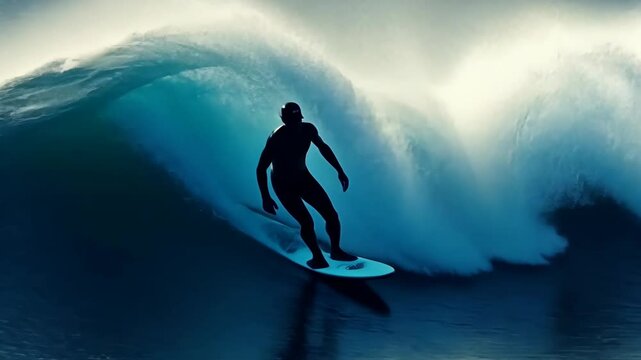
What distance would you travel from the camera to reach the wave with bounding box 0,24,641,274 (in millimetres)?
9281

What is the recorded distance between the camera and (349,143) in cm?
977

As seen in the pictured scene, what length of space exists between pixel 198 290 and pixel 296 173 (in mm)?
1430

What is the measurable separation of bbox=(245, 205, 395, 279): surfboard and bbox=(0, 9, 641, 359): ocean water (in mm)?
92

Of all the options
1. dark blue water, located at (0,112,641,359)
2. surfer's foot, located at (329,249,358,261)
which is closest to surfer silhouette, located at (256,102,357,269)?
surfer's foot, located at (329,249,358,261)

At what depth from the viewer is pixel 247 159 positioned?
9695mm

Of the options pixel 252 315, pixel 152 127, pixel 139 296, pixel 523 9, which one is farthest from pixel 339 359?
pixel 523 9

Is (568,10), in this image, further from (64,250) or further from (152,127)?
(64,250)

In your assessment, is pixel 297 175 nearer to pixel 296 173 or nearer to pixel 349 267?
pixel 296 173

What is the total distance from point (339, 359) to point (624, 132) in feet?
23.2

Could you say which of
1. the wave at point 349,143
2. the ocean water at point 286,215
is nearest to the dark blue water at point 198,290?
the ocean water at point 286,215

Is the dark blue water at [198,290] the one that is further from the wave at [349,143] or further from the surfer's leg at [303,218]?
the wave at [349,143]

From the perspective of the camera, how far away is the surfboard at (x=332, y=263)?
27.0 ft

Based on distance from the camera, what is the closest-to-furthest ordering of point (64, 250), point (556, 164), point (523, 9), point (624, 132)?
point (64, 250), point (556, 164), point (624, 132), point (523, 9)

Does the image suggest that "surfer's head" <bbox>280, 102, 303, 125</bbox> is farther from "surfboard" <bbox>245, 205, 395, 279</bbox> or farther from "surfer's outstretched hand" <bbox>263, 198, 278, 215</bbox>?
"surfboard" <bbox>245, 205, 395, 279</bbox>
